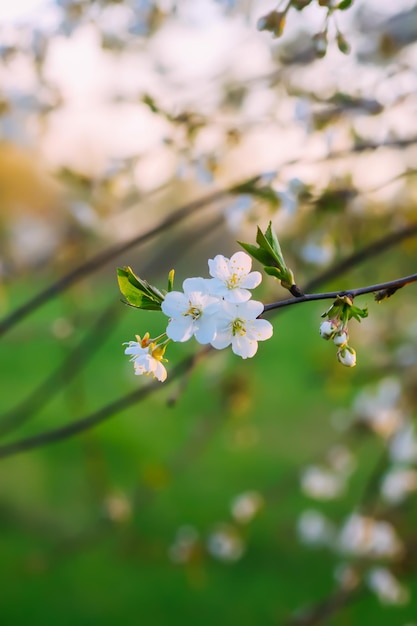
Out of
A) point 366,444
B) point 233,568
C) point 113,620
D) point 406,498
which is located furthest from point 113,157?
point 366,444

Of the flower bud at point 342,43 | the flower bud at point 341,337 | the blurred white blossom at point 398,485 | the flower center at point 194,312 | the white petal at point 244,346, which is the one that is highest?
the blurred white blossom at point 398,485

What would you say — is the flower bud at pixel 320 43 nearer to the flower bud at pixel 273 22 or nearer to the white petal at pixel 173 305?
the flower bud at pixel 273 22

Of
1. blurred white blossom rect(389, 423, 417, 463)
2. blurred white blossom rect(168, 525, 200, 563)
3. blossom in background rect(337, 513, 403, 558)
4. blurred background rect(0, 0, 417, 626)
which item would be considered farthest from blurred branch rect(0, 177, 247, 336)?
blurred white blossom rect(389, 423, 417, 463)

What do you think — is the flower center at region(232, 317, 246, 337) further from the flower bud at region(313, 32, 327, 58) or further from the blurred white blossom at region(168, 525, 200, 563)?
the blurred white blossom at region(168, 525, 200, 563)

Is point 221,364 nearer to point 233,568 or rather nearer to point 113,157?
point 233,568

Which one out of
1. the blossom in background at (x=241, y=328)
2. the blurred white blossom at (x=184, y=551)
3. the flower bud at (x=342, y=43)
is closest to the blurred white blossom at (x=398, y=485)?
the blurred white blossom at (x=184, y=551)

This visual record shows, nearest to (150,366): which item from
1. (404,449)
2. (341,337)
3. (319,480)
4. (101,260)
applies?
(341,337)
